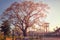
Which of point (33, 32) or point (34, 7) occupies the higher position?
point (34, 7)

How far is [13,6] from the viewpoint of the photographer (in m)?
5.00

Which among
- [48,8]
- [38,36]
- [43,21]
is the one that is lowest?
[38,36]

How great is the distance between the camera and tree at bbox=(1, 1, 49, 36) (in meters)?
5.20

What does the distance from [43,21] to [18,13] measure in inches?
30.6

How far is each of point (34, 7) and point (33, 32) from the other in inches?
29.7

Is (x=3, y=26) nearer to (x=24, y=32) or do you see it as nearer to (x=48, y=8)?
(x=24, y=32)

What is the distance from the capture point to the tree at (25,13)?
205 inches

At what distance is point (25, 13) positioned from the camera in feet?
17.6

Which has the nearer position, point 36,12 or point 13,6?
point 13,6

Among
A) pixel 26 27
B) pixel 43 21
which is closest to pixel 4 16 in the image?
pixel 26 27

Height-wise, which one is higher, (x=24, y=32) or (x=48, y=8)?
(x=48, y=8)

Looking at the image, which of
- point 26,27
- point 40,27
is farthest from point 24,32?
point 40,27

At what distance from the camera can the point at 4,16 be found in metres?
5.12

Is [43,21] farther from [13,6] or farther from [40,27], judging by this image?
[13,6]
